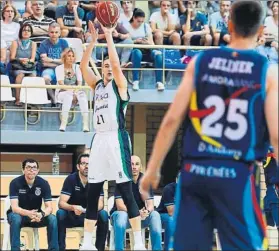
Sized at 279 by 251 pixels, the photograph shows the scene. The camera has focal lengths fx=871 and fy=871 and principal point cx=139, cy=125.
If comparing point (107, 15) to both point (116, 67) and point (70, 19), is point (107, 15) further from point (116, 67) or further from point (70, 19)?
point (70, 19)

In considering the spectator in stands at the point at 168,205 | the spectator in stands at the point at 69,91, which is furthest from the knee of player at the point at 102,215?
the spectator in stands at the point at 69,91

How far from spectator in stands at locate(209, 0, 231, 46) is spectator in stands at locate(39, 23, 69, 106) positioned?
3139 millimetres

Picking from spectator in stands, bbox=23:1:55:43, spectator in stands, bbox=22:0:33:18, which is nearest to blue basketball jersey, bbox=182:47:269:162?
spectator in stands, bbox=23:1:55:43

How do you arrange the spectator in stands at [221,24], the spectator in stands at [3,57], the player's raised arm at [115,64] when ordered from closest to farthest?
1. the player's raised arm at [115,64]
2. the spectator in stands at [3,57]
3. the spectator in stands at [221,24]

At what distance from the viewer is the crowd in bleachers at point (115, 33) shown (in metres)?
15.4

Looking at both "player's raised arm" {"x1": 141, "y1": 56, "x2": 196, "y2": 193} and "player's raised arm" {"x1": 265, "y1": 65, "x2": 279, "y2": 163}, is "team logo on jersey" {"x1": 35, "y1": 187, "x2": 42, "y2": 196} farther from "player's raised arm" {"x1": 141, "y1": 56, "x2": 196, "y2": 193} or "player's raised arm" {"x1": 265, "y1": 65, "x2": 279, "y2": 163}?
"player's raised arm" {"x1": 265, "y1": 65, "x2": 279, "y2": 163}

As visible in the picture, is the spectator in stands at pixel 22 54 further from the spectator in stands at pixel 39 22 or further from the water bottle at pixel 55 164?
the water bottle at pixel 55 164

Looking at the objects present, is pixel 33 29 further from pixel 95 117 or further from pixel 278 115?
pixel 278 115

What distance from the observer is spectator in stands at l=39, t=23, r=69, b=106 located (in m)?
15.4

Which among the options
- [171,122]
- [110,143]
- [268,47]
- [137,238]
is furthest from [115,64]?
[268,47]

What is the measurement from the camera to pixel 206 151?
4.99 meters

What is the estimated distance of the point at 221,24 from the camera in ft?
56.4

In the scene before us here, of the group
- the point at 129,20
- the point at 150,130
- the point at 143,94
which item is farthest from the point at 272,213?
the point at 150,130

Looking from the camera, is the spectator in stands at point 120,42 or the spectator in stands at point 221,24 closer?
the spectator in stands at point 120,42
